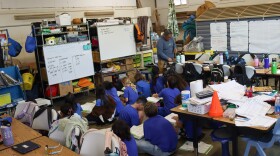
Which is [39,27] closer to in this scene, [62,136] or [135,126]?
[135,126]

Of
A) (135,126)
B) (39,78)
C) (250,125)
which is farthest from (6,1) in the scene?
(250,125)

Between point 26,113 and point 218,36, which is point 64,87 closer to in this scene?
point 26,113

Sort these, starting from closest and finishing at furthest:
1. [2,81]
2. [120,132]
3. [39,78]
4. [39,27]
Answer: [120,132] → [2,81] → [39,27] → [39,78]

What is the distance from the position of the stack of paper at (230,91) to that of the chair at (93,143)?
5.23ft

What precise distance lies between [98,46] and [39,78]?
5.73ft

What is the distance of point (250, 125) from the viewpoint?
251 centimetres

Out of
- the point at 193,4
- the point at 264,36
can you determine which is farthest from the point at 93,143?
the point at 193,4

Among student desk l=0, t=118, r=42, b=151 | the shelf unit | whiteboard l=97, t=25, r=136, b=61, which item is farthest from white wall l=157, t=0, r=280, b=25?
student desk l=0, t=118, r=42, b=151

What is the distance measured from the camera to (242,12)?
7.52m

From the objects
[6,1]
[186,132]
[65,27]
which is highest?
[6,1]

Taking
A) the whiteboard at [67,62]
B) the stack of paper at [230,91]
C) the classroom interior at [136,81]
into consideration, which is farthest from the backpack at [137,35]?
the stack of paper at [230,91]

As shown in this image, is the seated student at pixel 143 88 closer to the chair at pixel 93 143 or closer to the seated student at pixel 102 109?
the seated student at pixel 102 109

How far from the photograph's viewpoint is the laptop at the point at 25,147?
2.47 metres

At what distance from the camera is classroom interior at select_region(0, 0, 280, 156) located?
2.75 meters
